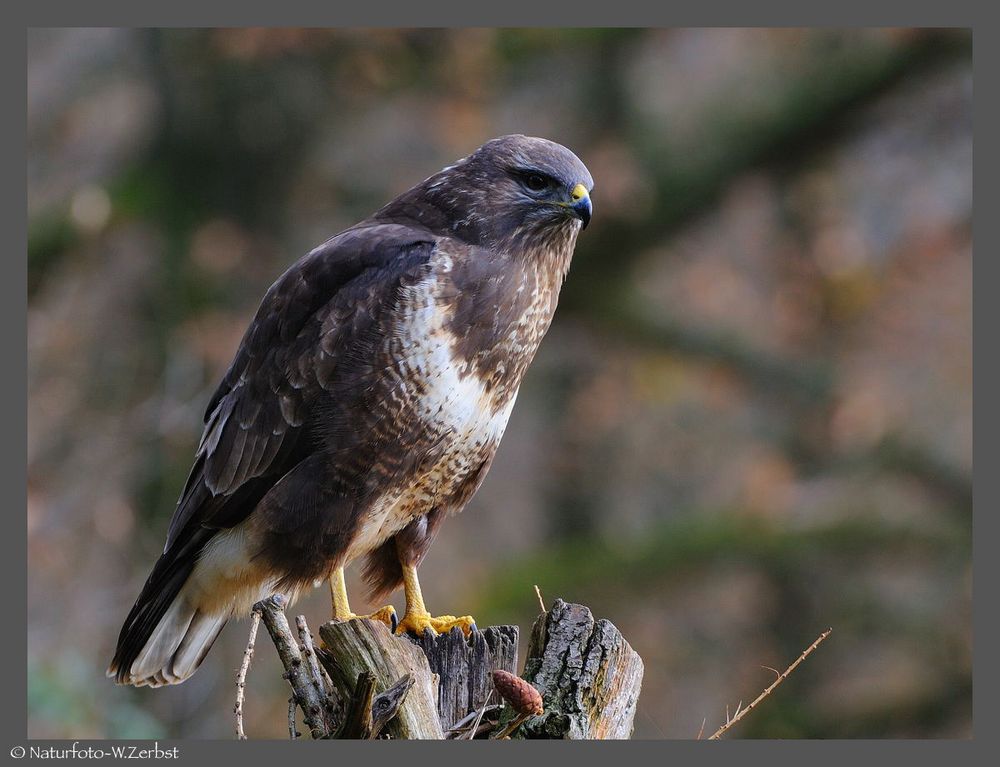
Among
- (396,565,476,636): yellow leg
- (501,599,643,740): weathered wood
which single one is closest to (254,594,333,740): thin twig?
(501,599,643,740): weathered wood

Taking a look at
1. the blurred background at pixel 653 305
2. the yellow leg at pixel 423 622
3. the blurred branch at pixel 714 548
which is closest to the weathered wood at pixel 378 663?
the yellow leg at pixel 423 622

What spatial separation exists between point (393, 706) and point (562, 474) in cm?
664

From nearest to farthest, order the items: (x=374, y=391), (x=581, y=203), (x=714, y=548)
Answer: (x=374, y=391) < (x=581, y=203) < (x=714, y=548)

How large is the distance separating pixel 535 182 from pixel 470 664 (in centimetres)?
160

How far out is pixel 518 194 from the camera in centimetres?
448

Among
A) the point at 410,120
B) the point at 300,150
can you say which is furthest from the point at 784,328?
the point at 300,150

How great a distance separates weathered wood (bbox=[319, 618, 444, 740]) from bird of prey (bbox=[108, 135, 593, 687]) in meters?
0.57

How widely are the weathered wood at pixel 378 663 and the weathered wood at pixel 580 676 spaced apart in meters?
0.26

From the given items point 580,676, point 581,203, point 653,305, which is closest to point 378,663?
point 580,676

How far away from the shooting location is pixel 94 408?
903 centimetres

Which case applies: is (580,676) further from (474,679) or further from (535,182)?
(535,182)

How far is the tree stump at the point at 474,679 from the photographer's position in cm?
373

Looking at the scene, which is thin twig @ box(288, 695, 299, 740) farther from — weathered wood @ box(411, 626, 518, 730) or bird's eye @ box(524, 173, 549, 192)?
bird's eye @ box(524, 173, 549, 192)

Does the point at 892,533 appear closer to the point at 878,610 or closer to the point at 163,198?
the point at 878,610
